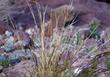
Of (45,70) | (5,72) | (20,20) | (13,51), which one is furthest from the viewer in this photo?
(20,20)

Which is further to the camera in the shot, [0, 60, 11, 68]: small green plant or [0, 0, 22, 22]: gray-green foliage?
[0, 0, 22, 22]: gray-green foliage

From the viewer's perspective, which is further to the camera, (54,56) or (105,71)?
(105,71)

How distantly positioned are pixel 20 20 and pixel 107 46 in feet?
12.3

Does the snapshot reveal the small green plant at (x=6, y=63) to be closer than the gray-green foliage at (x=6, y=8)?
Yes

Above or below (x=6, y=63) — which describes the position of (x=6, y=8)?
below

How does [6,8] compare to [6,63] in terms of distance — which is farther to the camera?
[6,8]

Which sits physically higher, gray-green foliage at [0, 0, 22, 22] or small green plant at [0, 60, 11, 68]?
small green plant at [0, 60, 11, 68]

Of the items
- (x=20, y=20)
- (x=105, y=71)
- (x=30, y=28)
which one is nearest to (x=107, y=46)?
(x=105, y=71)

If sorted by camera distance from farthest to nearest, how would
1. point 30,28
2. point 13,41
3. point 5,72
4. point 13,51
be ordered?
point 30,28 < point 13,41 < point 13,51 < point 5,72

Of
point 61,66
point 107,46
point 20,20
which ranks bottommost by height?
point 20,20

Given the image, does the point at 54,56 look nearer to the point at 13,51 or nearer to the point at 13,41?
the point at 13,51

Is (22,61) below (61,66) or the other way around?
below

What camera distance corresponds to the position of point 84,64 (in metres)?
4.59

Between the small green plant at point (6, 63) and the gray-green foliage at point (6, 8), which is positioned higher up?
the small green plant at point (6, 63)
